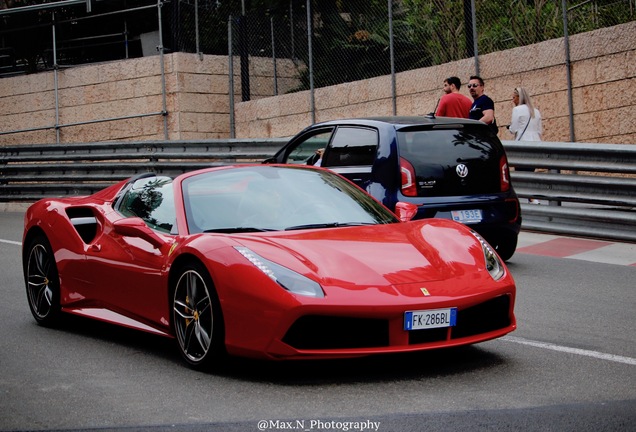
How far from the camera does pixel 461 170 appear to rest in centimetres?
1052

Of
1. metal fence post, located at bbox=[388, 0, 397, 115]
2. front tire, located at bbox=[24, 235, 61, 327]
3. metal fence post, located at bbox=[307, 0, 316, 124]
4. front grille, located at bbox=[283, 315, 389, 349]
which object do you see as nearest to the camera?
front grille, located at bbox=[283, 315, 389, 349]

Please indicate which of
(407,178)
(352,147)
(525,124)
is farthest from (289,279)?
(525,124)

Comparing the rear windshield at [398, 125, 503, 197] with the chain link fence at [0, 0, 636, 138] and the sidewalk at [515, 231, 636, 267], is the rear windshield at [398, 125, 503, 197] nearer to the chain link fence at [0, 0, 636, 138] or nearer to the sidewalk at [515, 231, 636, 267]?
the sidewalk at [515, 231, 636, 267]

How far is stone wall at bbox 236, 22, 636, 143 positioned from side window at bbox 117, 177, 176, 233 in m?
9.37

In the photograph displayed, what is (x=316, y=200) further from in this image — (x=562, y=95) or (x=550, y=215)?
(x=562, y=95)

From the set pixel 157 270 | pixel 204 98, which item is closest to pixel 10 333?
pixel 157 270

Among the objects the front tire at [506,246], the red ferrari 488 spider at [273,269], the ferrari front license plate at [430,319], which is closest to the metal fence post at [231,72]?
the front tire at [506,246]

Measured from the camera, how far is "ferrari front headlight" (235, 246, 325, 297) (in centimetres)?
587

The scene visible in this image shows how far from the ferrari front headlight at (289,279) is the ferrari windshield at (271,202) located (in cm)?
72

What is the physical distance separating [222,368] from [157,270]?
0.82 meters

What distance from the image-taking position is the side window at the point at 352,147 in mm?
10727

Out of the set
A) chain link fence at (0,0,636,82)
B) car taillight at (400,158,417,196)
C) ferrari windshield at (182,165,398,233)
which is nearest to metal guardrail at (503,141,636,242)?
car taillight at (400,158,417,196)

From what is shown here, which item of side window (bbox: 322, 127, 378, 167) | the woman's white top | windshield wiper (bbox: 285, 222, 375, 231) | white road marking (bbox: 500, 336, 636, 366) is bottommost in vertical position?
white road marking (bbox: 500, 336, 636, 366)

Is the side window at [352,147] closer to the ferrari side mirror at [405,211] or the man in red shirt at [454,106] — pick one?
the ferrari side mirror at [405,211]
